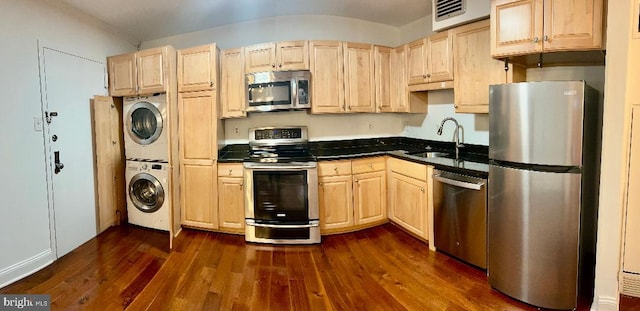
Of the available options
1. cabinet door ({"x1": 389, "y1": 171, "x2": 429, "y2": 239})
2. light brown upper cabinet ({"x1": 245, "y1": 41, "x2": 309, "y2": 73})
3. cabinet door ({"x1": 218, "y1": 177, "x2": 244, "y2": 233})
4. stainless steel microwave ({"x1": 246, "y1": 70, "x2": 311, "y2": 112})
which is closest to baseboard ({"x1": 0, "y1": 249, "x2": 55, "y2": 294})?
cabinet door ({"x1": 218, "y1": 177, "x2": 244, "y2": 233})

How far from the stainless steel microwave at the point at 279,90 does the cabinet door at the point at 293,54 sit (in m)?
0.10

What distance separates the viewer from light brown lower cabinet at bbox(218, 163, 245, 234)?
351 centimetres

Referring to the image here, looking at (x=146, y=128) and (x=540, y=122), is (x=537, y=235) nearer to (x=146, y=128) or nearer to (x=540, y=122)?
(x=540, y=122)

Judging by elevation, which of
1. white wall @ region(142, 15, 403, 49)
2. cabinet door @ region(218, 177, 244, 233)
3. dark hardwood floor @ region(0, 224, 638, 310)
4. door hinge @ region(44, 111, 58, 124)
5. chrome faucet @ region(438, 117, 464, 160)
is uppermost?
white wall @ region(142, 15, 403, 49)

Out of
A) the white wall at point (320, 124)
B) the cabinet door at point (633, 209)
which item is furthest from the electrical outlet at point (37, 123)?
the cabinet door at point (633, 209)

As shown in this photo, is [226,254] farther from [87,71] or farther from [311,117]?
[87,71]

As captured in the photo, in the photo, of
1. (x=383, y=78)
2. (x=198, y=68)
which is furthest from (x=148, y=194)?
(x=383, y=78)

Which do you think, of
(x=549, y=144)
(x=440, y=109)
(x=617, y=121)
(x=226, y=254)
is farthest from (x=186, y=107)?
(x=617, y=121)

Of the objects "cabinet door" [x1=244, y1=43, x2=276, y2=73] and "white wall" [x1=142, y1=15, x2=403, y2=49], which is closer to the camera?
"cabinet door" [x1=244, y1=43, x2=276, y2=73]

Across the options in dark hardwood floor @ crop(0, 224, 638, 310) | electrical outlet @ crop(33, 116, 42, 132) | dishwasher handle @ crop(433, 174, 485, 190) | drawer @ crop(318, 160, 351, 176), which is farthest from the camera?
drawer @ crop(318, 160, 351, 176)

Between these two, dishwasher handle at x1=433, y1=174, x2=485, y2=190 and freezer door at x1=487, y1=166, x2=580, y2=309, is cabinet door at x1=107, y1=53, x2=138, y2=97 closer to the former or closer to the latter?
dishwasher handle at x1=433, y1=174, x2=485, y2=190

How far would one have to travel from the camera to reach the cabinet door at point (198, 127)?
140 inches

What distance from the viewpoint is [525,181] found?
6.85 feet

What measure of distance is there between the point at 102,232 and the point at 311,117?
9.44 ft
